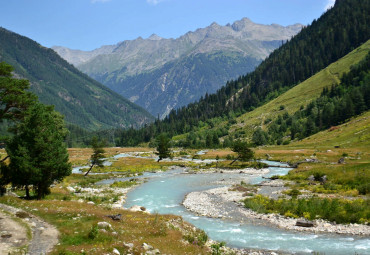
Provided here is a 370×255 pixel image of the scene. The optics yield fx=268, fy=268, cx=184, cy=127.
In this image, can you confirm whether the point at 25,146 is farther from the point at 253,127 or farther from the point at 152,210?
the point at 253,127

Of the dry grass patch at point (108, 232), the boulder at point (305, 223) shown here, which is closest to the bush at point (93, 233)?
the dry grass patch at point (108, 232)

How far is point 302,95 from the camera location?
179750 mm

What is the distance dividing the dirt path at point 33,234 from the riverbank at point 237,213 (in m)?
19.4

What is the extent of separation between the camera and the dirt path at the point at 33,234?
1648cm

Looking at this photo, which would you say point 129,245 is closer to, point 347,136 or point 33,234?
point 33,234

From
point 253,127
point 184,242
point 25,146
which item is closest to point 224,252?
point 184,242

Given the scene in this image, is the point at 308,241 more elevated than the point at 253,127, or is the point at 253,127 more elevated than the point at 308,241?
the point at 253,127

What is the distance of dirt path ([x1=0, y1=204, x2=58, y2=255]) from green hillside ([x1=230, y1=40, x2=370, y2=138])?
149761mm

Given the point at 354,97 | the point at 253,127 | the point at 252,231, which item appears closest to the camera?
the point at 252,231

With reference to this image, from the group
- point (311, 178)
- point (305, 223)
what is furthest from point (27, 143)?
point (311, 178)

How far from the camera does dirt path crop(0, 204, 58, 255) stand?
54.1 ft

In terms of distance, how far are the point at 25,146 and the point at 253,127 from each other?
15418cm

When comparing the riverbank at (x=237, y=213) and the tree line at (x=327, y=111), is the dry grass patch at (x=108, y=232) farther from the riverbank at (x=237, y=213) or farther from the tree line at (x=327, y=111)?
the tree line at (x=327, y=111)

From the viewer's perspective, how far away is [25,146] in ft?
104
